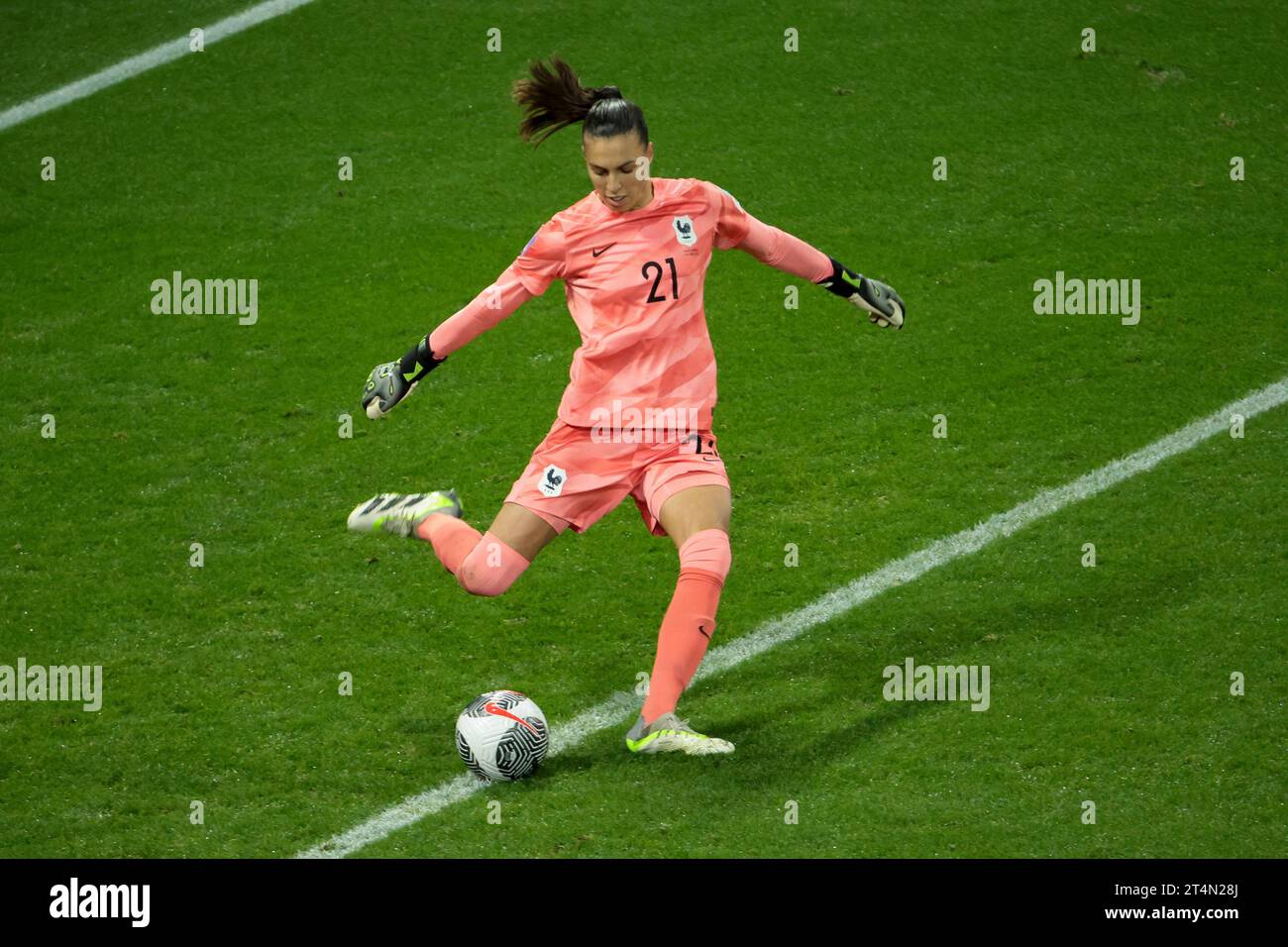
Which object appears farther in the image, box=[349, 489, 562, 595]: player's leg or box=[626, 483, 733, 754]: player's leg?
box=[349, 489, 562, 595]: player's leg

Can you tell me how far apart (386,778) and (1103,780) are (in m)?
2.62

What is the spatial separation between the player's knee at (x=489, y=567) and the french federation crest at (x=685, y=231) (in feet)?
4.45

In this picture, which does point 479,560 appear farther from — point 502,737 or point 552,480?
point 502,737

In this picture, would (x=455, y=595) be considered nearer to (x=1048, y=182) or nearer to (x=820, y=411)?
(x=820, y=411)

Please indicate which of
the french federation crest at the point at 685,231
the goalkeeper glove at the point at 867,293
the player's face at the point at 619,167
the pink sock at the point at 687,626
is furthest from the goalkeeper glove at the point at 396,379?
the goalkeeper glove at the point at 867,293

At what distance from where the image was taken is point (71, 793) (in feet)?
20.0

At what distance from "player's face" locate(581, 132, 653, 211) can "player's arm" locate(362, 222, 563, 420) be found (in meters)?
0.30

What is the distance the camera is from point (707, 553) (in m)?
6.03

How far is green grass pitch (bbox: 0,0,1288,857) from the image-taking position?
19.9 ft

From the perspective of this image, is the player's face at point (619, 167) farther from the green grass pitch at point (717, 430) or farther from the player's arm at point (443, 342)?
the green grass pitch at point (717, 430)

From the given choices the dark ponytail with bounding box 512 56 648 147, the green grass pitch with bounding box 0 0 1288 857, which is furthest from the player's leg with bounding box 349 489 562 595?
the dark ponytail with bounding box 512 56 648 147

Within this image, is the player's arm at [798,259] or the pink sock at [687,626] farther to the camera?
the player's arm at [798,259]

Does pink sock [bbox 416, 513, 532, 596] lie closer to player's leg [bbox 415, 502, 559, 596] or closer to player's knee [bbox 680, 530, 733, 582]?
player's leg [bbox 415, 502, 559, 596]

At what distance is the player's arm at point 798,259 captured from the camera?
6.54 m
